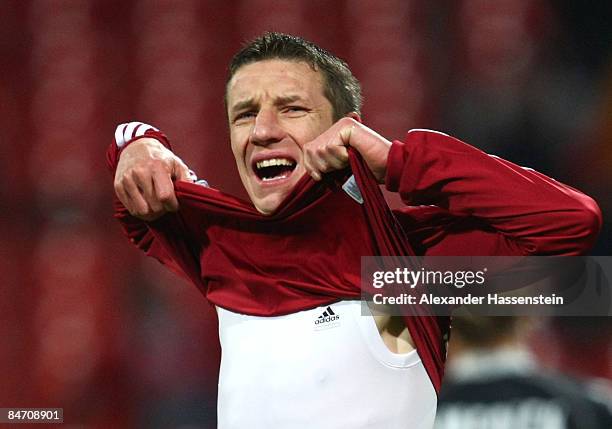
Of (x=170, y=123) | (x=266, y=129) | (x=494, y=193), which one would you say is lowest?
(x=494, y=193)

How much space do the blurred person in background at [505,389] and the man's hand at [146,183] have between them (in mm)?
775

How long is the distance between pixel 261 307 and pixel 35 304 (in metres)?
1.20

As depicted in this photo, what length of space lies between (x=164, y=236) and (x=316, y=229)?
7.7 inches

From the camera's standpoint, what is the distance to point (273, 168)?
96 cm

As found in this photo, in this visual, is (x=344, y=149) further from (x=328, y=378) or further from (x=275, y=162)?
(x=328, y=378)

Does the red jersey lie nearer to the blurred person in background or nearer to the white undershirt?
the white undershirt

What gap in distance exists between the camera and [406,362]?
2.90 feet

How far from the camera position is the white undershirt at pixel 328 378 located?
86cm

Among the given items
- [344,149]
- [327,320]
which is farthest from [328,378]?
[344,149]

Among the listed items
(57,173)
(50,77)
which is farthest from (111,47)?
(57,173)

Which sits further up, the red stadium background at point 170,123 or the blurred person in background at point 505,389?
the red stadium background at point 170,123

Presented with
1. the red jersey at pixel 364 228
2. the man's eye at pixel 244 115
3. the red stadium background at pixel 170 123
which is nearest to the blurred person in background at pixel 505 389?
the red stadium background at pixel 170 123

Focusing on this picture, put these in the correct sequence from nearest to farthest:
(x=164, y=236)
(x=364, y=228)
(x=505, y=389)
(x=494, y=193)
Answer: (x=494, y=193) → (x=364, y=228) → (x=164, y=236) → (x=505, y=389)

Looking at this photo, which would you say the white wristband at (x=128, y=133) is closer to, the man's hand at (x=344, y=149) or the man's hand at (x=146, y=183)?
the man's hand at (x=146, y=183)
